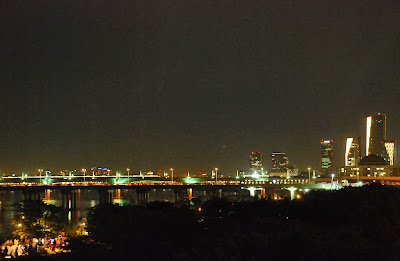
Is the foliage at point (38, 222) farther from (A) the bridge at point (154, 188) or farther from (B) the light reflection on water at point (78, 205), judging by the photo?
(A) the bridge at point (154, 188)

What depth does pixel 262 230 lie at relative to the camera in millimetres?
22547

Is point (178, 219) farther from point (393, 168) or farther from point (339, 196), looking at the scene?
point (393, 168)

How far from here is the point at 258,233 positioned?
20141 millimetres

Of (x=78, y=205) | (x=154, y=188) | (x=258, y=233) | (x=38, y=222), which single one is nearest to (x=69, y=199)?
(x=78, y=205)

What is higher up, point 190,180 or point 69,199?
point 190,180

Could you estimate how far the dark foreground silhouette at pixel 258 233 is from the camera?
709 inches

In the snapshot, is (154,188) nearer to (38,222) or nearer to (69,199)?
(69,199)

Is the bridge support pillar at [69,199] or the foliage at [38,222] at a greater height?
the foliage at [38,222]

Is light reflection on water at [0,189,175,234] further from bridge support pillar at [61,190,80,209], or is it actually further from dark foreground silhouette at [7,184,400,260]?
dark foreground silhouette at [7,184,400,260]

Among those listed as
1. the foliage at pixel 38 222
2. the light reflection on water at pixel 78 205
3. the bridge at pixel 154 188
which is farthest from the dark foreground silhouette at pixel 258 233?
the bridge at pixel 154 188

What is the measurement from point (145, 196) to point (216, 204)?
77.6 metres

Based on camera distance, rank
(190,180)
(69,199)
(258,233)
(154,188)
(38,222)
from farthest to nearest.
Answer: (190,180) < (154,188) < (69,199) < (38,222) < (258,233)

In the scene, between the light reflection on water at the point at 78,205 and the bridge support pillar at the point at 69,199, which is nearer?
the light reflection on water at the point at 78,205

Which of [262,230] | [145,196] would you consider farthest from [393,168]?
A: [262,230]
